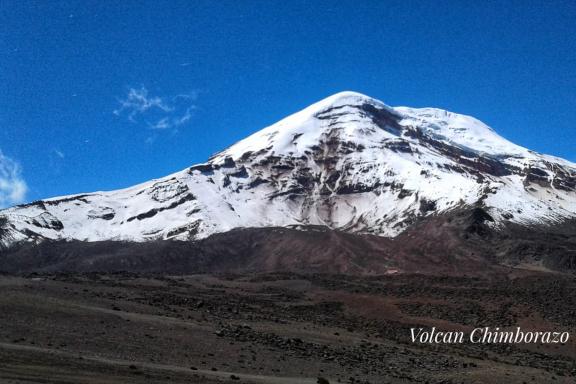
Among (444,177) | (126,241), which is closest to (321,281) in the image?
(126,241)

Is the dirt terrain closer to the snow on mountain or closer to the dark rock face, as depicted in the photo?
the dark rock face

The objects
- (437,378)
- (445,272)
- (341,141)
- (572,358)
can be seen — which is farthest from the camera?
(341,141)

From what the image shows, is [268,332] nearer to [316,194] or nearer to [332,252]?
[332,252]

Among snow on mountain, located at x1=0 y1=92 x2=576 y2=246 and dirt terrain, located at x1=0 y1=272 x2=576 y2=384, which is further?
snow on mountain, located at x1=0 y1=92 x2=576 y2=246

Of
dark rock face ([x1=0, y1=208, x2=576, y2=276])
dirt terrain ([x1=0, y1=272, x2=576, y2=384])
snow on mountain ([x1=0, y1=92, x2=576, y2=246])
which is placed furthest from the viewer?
snow on mountain ([x1=0, y1=92, x2=576, y2=246])

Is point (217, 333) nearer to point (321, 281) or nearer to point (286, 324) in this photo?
point (286, 324)

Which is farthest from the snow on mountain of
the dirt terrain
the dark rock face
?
the dirt terrain
